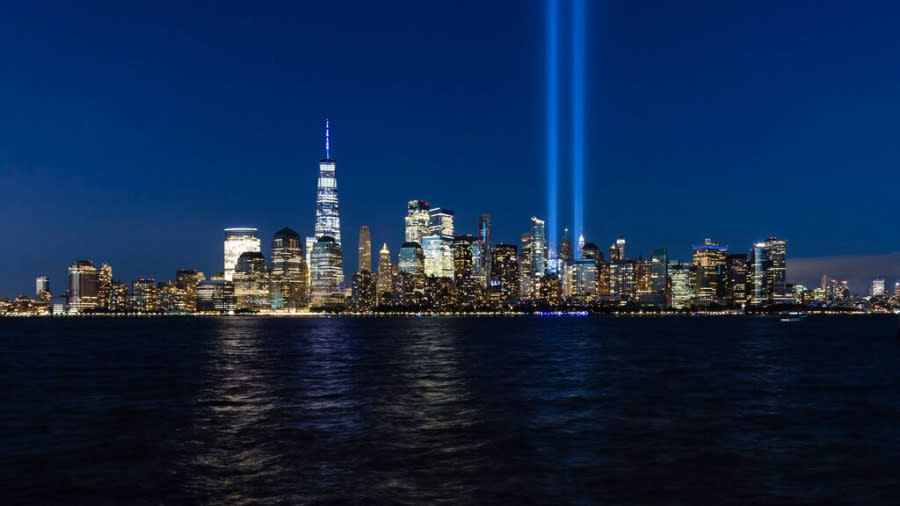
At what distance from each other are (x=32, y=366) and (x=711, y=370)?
68981 millimetres

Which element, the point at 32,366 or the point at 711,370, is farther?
the point at 32,366

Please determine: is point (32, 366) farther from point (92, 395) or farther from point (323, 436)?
point (323, 436)

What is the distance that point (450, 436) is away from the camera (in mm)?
34312

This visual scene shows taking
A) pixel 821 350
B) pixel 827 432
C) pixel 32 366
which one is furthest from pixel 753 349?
pixel 32 366

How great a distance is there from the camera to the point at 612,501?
74.8 ft

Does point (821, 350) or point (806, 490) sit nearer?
point (806, 490)

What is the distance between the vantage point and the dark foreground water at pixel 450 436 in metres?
24.4

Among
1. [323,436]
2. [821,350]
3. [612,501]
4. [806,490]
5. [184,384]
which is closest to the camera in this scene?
[612,501]

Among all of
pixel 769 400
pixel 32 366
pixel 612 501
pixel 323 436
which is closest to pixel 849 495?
pixel 612 501

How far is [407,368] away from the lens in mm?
71438

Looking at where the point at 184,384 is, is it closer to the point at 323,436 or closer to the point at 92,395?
the point at 92,395

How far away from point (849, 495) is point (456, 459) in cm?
1364

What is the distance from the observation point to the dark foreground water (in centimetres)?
2444

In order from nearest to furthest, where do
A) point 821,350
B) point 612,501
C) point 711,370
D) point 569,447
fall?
point 612,501, point 569,447, point 711,370, point 821,350
